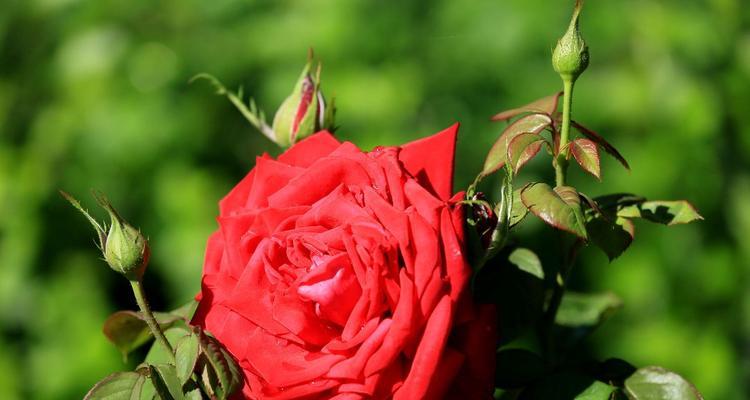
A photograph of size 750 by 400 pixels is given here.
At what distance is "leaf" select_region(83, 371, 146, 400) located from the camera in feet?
1.91

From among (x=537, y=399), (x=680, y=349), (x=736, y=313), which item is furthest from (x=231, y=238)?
(x=736, y=313)

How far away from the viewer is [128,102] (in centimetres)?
182

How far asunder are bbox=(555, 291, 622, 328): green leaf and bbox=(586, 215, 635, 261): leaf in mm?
200

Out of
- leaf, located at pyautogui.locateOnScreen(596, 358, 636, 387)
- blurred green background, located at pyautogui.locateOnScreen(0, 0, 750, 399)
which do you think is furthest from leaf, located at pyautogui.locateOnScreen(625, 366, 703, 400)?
blurred green background, located at pyautogui.locateOnScreen(0, 0, 750, 399)

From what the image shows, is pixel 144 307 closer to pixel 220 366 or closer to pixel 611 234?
pixel 220 366

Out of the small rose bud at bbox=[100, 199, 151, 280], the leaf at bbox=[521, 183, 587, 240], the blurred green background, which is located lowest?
the blurred green background

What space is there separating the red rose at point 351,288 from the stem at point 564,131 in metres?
0.07

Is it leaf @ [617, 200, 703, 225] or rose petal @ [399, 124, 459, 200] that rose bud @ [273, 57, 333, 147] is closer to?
rose petal @ [399, 124, 459, 200]

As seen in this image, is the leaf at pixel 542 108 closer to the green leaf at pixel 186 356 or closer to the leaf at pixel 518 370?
the leaf at pixel 518 370

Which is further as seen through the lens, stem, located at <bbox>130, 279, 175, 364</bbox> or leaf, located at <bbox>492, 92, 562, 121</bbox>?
leaf, located at <bbox>492, 92, 562, 121</bbox>

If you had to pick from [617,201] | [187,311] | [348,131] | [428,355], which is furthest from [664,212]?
[348,131]

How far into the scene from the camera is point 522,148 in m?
0.62

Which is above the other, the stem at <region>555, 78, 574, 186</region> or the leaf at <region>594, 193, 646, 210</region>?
the stem at <region>555, 78, 574, 186</region>

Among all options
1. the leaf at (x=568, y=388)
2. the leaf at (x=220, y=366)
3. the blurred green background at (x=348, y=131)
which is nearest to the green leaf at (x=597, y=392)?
the leaf at (x=568, y=388)
